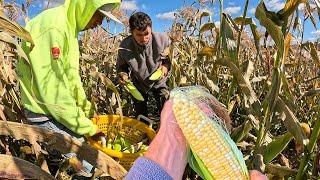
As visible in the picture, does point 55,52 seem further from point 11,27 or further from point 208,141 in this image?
point 208,141

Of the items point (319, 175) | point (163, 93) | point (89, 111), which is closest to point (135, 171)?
point (319, 175)

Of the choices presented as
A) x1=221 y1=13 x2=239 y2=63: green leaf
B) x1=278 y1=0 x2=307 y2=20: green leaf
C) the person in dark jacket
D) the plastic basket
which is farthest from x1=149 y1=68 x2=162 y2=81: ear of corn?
x1=278 y1=0 x2=307 y2=20: green leaf

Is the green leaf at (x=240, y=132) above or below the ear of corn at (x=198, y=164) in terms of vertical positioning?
below

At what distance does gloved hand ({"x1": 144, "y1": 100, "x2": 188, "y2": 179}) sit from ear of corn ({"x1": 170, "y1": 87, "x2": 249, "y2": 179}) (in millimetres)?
14

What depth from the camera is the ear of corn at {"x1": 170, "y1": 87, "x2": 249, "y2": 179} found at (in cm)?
78

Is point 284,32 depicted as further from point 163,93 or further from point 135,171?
point 163,93

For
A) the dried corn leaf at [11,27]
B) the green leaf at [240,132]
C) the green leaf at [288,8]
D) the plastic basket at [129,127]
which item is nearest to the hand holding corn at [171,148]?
the dried corn leaf at [11,27]

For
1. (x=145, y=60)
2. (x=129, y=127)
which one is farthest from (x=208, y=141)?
(x=145, y=60)

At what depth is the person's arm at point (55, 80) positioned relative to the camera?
2.08 m

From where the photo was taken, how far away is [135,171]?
Result: 75 cm

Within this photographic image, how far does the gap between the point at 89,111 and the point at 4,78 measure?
0.65m

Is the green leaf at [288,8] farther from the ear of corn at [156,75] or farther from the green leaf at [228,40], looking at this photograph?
the ear of corn at [156,75]

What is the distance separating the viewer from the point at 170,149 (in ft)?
2.46

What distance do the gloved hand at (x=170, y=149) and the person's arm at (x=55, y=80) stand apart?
1303mm
